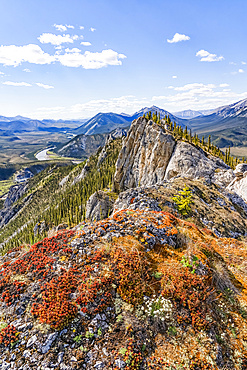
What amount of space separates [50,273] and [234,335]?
32.8ft

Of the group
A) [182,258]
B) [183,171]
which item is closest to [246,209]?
[183,171]

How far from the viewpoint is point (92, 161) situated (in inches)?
6102

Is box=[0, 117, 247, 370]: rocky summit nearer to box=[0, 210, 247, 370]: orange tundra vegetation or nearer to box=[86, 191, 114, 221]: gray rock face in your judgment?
box=[0, 210, 247, 370]: orange tundra vegetation

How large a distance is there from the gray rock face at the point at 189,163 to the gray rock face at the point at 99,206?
26.1 meters

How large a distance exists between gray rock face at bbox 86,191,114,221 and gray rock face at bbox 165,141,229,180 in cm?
2606

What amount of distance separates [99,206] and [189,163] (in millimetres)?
33629

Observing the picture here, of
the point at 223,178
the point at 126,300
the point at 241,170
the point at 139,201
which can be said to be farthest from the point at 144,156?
the point at 126,300

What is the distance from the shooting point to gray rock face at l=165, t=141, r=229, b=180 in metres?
44.9

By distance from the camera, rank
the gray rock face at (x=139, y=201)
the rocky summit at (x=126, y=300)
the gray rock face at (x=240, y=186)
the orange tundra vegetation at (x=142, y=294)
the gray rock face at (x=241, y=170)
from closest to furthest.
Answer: the rocky summit at (x=126, y=300), the orange tundra vegetation at (x=142, y=294), the gray rock face at (x=139, y=201), the gray rock face at (x=240, y=186), the gray rock face at (x=241, y=170)

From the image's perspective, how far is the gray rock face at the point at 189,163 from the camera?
44.9m

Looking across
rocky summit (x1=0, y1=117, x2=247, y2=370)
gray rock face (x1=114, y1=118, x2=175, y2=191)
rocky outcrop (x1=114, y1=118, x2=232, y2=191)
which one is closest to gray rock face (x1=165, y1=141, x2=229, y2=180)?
rocky outcrop (x1=114, y1=118, x2=232, y2=191)

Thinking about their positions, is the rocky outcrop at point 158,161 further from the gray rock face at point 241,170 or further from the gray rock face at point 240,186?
the gray rock face at point 240,186

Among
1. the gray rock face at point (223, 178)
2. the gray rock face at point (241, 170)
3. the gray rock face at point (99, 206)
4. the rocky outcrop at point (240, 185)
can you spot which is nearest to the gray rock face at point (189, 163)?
the gray rock face at point (223, 178)

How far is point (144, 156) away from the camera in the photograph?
214ft
